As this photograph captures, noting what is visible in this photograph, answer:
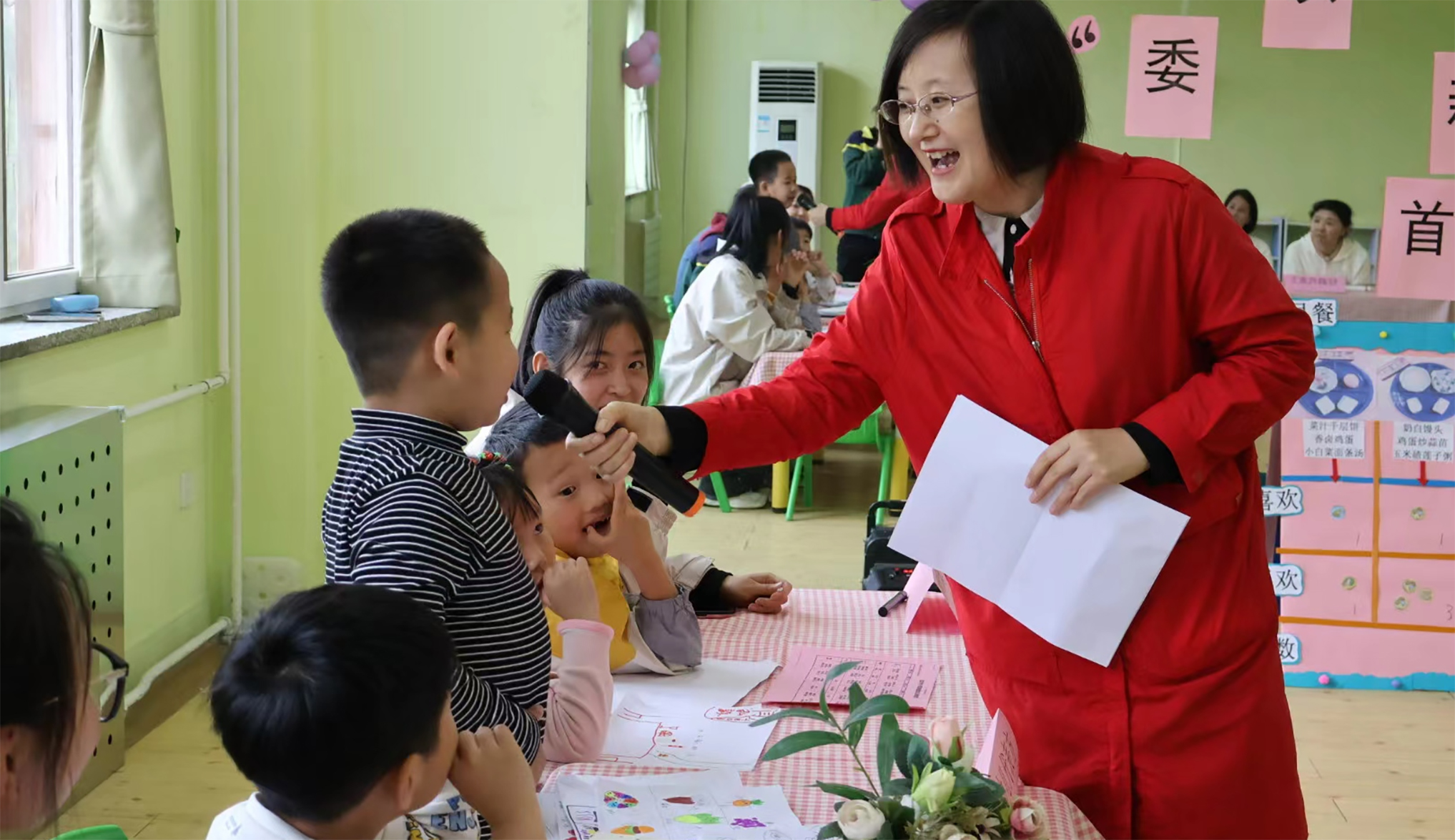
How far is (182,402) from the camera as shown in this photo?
320cm

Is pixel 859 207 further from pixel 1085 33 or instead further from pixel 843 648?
pixel 843 648

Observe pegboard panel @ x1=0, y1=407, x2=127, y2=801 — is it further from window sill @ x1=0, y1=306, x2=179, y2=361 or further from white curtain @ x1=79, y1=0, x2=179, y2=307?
white curtain @ x1=79, y1=0, x2=179, y2=307

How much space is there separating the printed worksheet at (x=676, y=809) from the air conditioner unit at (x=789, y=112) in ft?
12.7

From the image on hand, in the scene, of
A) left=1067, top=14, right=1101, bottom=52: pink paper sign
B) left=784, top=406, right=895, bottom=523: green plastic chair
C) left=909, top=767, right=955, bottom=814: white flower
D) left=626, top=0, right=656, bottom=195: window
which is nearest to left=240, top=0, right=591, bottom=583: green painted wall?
left=626, top=0, right=656, bottom=195: window

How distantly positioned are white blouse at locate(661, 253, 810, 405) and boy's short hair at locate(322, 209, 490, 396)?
355cm

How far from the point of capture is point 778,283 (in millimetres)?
5008

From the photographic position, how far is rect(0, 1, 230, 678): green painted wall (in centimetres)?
294

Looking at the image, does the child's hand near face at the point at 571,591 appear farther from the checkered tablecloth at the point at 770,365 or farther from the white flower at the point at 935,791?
the checkered tablecloth at the point at 770,365

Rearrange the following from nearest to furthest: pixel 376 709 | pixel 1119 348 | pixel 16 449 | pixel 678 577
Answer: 1. pixel 376 709
2. pixel 1119 348
3. pixel 678 577
4. pixel 16 449

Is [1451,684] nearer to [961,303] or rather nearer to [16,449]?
[961,303]

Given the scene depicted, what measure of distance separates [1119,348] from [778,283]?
11.9ft

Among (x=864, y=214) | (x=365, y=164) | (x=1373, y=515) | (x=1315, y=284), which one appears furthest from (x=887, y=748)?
(x=864, y=214)

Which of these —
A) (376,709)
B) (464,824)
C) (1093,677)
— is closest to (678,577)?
(1093,677)

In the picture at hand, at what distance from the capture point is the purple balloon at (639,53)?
4.47 m
